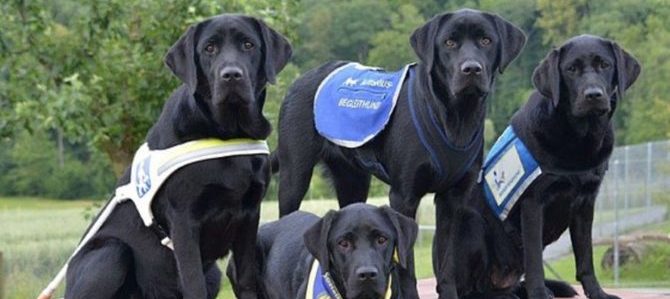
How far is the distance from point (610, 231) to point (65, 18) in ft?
28.5

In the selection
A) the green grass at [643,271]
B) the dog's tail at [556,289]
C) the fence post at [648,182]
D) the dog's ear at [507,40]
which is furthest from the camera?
the fence post at [648,182]

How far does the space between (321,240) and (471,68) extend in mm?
990

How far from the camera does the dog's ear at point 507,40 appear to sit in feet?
20.6

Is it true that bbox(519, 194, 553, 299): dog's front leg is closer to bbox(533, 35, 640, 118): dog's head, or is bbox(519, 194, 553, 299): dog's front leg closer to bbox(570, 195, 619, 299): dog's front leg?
bbox(570, 195, 619, 299): dog's front leg

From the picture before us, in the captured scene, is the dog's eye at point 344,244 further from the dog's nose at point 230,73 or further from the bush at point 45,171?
the bush at point 45,171

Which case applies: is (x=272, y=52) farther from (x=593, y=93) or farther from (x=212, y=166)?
(x=593, y=93)

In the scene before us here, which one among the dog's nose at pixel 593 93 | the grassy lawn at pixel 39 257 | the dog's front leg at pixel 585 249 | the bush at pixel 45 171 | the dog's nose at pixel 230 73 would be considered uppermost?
the dog's nose at pixel 230 73

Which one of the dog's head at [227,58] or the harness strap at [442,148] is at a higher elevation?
the dog's head at [227,58]

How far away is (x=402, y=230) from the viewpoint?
6008 mm

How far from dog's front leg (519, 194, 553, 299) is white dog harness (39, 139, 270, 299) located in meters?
1.55

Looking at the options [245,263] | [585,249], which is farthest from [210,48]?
[585,249]

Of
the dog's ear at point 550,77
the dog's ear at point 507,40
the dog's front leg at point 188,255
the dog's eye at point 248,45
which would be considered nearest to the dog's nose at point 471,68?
the dog's ear at point 507,40

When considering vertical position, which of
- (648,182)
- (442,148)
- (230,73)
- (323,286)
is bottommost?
(648,182)

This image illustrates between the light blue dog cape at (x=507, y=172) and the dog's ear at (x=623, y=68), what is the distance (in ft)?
1.95
